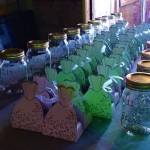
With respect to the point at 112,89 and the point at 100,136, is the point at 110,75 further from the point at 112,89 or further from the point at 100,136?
the point at 100,136

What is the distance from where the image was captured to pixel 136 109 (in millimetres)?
761

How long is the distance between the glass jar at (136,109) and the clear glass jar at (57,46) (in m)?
0.49

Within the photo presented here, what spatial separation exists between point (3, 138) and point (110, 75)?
0.37 metres

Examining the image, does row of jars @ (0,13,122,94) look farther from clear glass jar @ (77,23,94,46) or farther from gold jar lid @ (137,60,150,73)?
gold jar lid @ (137,60,150,73)

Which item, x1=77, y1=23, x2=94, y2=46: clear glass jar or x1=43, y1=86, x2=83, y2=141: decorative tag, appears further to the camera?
x1=77, y1=23, x2=94, y2=46: clear glass jar

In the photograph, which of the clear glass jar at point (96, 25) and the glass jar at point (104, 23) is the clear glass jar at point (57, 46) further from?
the glass jar at point (104, 23)

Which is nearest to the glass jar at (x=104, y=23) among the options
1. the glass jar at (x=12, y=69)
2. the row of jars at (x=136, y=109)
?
the glass jar at (x=12, y=69)

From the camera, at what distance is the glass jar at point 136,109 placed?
72cm

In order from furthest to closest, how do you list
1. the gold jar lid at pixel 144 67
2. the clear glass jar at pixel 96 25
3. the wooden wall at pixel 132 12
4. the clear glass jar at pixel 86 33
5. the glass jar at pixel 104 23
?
the wooden wall at pixel 132 12
the glass jar at pixel 104 23
the clear glass jar at pixel 96 25
the clear glass jar at pixel 86 33
the gold jar lid at pixel 144 67

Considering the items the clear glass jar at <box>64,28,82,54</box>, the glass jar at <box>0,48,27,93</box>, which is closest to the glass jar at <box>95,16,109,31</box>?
the clear glass jar at <box>64,28,82,54</box>

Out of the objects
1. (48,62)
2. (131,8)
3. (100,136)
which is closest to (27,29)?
(131,8)

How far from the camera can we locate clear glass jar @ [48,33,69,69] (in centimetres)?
118

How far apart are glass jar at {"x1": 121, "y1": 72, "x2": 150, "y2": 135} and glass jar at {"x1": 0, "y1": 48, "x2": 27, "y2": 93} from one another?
1.23 ft

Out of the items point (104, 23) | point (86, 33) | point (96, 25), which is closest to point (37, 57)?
point (86, 33)
